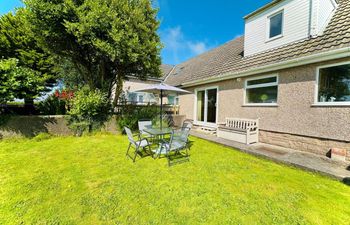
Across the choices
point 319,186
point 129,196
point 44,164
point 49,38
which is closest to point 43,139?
point 44,164

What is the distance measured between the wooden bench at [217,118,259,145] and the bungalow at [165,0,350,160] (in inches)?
15.5

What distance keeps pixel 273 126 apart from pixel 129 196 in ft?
21.5

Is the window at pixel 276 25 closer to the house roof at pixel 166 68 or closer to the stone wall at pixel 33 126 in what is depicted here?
the stone wall at pixel 33 126

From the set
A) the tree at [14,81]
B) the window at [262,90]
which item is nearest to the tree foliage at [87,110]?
the tree at [14,81]

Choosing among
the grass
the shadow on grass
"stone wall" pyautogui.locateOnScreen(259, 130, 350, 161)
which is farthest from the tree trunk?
the shadow on grass

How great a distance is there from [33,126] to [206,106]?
32.2 ft

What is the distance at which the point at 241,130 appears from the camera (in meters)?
7.46

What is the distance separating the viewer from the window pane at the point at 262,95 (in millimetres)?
7212

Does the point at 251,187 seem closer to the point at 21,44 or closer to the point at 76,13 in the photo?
the point at 76,13

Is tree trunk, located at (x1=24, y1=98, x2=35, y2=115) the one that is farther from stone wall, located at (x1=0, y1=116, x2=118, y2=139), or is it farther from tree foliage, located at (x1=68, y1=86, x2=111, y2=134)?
tree foliage, located at (x1=68, y1=86, x2=111, y2=134)

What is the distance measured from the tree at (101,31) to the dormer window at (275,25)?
585cm

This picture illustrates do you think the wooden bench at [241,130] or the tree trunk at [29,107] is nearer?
the wooden bench at [241,130]

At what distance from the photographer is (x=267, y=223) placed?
273 centimetres

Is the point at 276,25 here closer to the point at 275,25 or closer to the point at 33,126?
the point at 275,25
